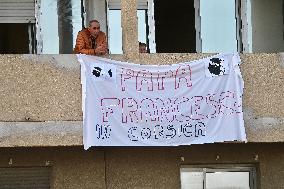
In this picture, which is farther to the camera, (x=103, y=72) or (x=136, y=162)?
(x=136, y=162)

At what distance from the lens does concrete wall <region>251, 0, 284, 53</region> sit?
12305 millimetres

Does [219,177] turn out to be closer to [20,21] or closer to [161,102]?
[161,102]

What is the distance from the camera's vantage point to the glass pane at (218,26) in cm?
1177

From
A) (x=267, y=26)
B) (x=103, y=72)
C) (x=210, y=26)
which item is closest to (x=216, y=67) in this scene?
(x=103, y=72)

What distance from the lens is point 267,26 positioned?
12398mm

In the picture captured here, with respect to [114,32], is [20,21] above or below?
above

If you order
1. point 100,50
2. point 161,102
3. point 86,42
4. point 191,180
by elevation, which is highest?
point 86,42

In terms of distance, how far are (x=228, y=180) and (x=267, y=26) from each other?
127 inches

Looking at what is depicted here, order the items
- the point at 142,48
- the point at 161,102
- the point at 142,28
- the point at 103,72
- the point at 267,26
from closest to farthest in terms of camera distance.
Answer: the point at 103,72, the point at 161,102, the point at 142,48, the point at 142,28, the point at 267,26

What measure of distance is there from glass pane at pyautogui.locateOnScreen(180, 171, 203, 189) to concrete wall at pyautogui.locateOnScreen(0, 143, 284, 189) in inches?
8.3

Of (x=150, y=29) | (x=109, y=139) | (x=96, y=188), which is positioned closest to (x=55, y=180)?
(x=96, y=188)

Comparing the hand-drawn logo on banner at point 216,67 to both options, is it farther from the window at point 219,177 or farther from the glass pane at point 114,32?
the glass pane at point 114,32

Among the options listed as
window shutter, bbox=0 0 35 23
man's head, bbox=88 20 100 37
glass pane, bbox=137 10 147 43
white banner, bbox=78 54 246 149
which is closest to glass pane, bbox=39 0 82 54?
window shutter, bbox=0 0 35 23

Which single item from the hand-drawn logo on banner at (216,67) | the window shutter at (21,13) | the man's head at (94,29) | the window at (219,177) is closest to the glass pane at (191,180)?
the window at (219,177)
